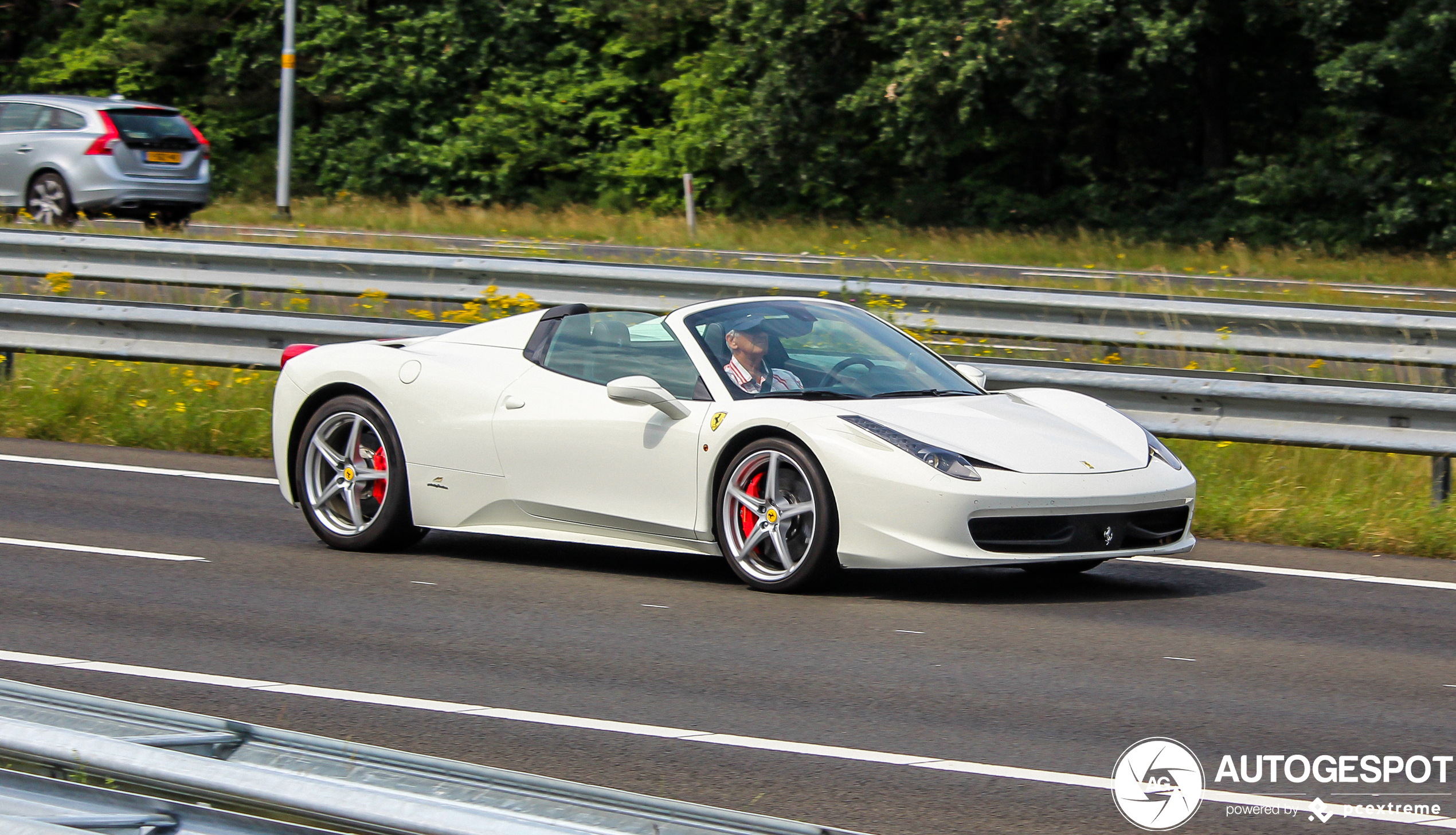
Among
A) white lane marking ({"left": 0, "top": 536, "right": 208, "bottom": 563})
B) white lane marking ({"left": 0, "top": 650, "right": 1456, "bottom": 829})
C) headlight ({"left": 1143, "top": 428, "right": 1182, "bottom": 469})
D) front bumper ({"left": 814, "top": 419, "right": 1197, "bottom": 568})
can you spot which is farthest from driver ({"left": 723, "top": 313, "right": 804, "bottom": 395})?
white lane marking ({"left": 0, "top": 536, "right": 208, "bottom": 563})

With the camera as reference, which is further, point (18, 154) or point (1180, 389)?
point (18, 154)

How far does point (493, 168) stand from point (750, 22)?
656cm

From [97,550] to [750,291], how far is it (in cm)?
628

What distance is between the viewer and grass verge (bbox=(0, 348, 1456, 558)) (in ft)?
29.5

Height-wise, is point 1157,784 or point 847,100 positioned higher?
point 847,100

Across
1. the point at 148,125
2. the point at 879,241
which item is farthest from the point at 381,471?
the point at 879,241

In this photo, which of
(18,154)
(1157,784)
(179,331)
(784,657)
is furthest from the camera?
(18,154)

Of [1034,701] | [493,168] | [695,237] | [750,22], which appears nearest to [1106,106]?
[750,22]

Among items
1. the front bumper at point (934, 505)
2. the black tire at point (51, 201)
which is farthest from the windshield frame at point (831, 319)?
the black tire at point (51, 201)

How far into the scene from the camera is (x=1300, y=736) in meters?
5.06

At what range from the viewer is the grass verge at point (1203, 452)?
8984 millimetres

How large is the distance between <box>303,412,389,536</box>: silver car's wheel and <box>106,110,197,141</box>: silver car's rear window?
1474 cm

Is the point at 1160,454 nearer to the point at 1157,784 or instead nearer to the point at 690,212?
the point at 1157,784

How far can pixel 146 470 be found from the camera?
34.8ft
